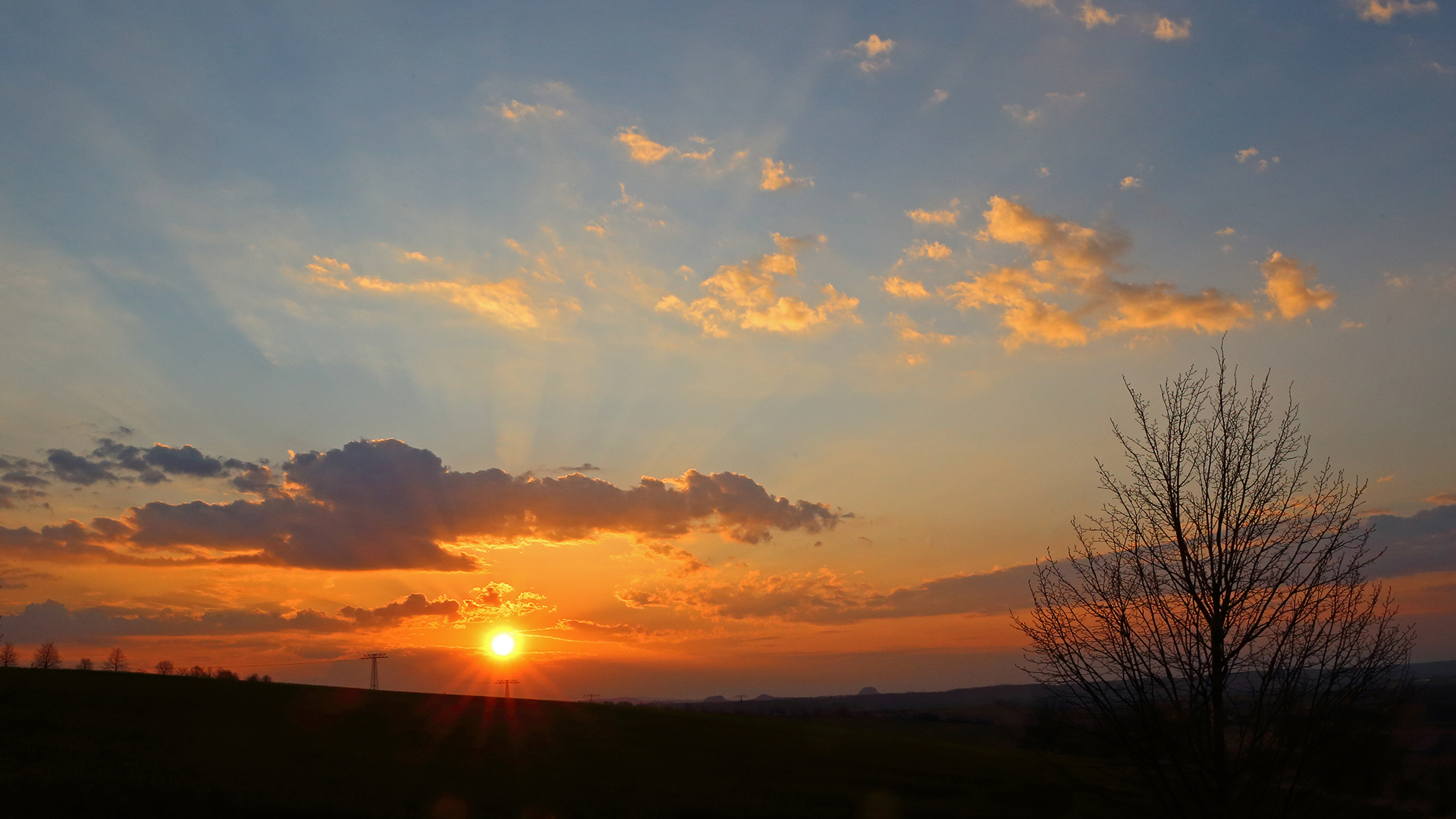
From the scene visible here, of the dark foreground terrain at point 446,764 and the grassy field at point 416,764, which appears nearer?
the dark foreground terrain at point 446,764

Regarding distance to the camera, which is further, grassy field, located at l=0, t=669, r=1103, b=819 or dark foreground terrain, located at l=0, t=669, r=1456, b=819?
grassy field, located at l=0, t=669, r=1103, b=819

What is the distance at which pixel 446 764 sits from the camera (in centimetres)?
4353

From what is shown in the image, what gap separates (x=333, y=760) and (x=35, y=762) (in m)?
12.0

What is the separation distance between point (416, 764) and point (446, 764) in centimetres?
157

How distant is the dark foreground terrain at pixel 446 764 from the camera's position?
104 feet

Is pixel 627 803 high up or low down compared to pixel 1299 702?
down

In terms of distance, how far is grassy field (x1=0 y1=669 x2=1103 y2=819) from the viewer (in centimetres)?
3212

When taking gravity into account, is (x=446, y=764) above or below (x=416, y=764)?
below

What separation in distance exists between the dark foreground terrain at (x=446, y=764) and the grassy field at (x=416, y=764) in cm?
17

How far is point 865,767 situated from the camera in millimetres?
55688

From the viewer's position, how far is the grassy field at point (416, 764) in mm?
32125

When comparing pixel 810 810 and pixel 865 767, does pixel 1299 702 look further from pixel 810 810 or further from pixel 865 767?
pixel 865 767

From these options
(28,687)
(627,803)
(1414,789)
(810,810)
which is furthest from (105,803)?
(1414,789)

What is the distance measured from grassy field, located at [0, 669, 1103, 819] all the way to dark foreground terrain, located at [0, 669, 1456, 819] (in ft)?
0.55
